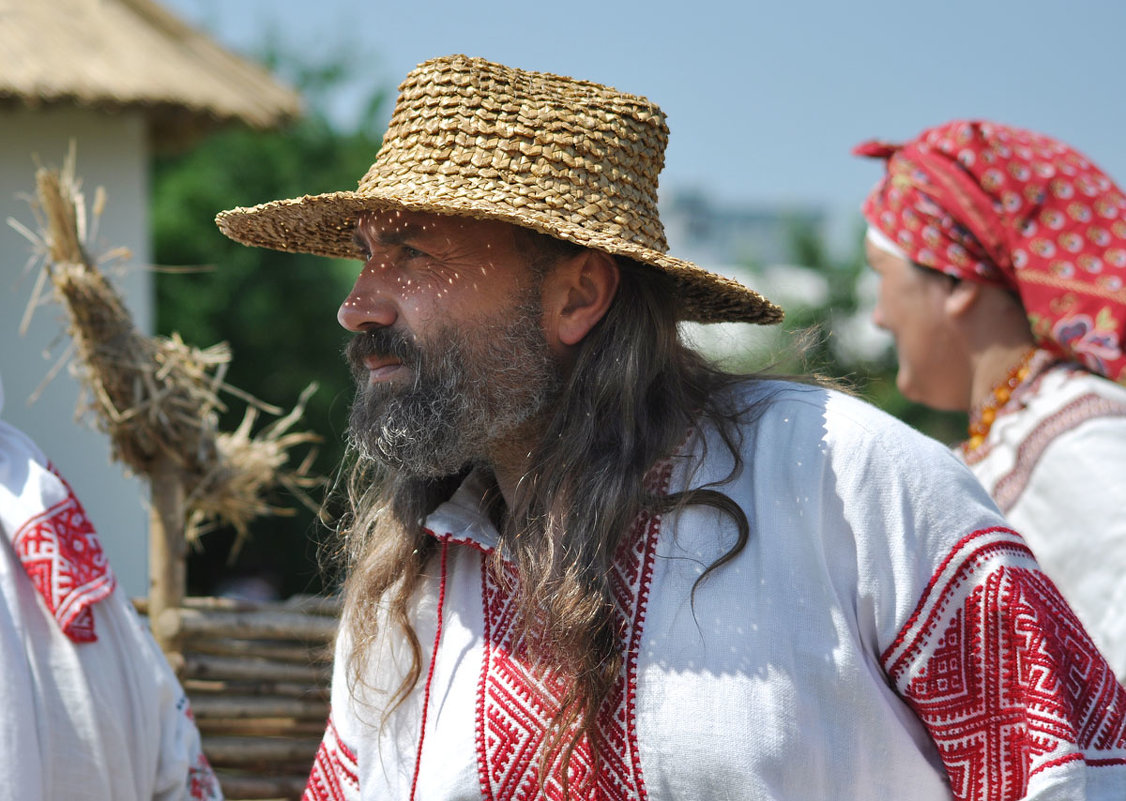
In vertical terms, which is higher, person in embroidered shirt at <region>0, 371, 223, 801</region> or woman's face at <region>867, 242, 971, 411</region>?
woman's face at <region>867, 242, 971, 411</region>

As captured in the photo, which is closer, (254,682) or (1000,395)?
(1000,395)

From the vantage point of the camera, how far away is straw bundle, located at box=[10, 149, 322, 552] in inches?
131

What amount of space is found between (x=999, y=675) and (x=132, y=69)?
19.5 ft

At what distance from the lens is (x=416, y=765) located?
7.78ft

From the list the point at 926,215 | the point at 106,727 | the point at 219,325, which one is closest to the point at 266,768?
the point at 106,727

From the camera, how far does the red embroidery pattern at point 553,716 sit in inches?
83.9

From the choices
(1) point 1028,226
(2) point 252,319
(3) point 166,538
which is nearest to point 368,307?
(3) point 166,538

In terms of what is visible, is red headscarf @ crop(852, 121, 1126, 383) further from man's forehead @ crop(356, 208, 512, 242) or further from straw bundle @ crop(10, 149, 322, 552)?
straw bundle @ crop(10, 149, 322, 552)

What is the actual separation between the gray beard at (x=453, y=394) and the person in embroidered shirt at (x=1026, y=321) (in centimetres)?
146

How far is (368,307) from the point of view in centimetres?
234

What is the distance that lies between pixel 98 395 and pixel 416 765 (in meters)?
1.65

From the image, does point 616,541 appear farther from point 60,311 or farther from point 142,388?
point 60,311

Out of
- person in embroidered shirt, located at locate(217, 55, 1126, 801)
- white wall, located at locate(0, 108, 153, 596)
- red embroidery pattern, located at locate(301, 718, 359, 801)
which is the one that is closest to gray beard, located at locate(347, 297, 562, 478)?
person in embroidered shirt, located at locate(217, 55, 1126, 801)

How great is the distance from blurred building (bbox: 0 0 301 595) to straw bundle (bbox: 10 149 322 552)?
3025 mm
